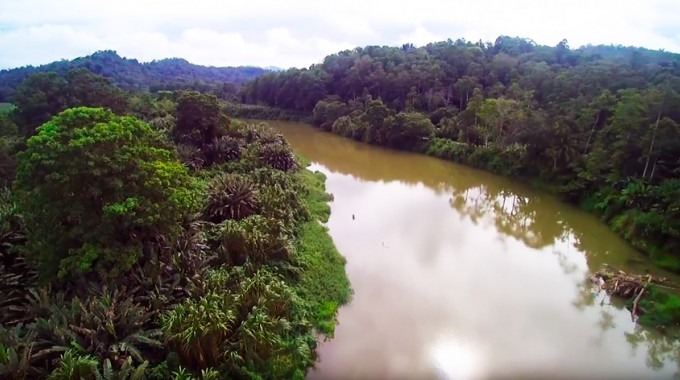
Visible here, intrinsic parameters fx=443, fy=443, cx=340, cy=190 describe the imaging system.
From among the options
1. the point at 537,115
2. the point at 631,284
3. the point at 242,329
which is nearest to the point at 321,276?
the point at 242,329

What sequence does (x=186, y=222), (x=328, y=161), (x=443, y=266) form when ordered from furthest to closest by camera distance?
(x=328, y=161)
(x=443, y=266)
(x=186, y=222)

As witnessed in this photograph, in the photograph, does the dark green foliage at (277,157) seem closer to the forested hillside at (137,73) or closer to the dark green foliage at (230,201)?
the dark green foliage at (230,201)

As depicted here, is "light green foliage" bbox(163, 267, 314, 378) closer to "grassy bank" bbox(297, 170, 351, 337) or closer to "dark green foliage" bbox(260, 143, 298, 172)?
"grassy bank" bbox(297, 170, 351, 337)

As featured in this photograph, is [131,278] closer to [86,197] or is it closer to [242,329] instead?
[86,197]

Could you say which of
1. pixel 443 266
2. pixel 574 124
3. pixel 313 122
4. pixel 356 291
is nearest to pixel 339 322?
pixel 356 291

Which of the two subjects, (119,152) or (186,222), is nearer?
(119,152)

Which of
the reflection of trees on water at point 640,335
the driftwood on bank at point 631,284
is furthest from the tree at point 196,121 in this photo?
the driftwood on bank at point 631,284

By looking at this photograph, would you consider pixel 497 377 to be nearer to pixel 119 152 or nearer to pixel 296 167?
pixel 119 152

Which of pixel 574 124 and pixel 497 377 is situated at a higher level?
→ pixel 574 124
